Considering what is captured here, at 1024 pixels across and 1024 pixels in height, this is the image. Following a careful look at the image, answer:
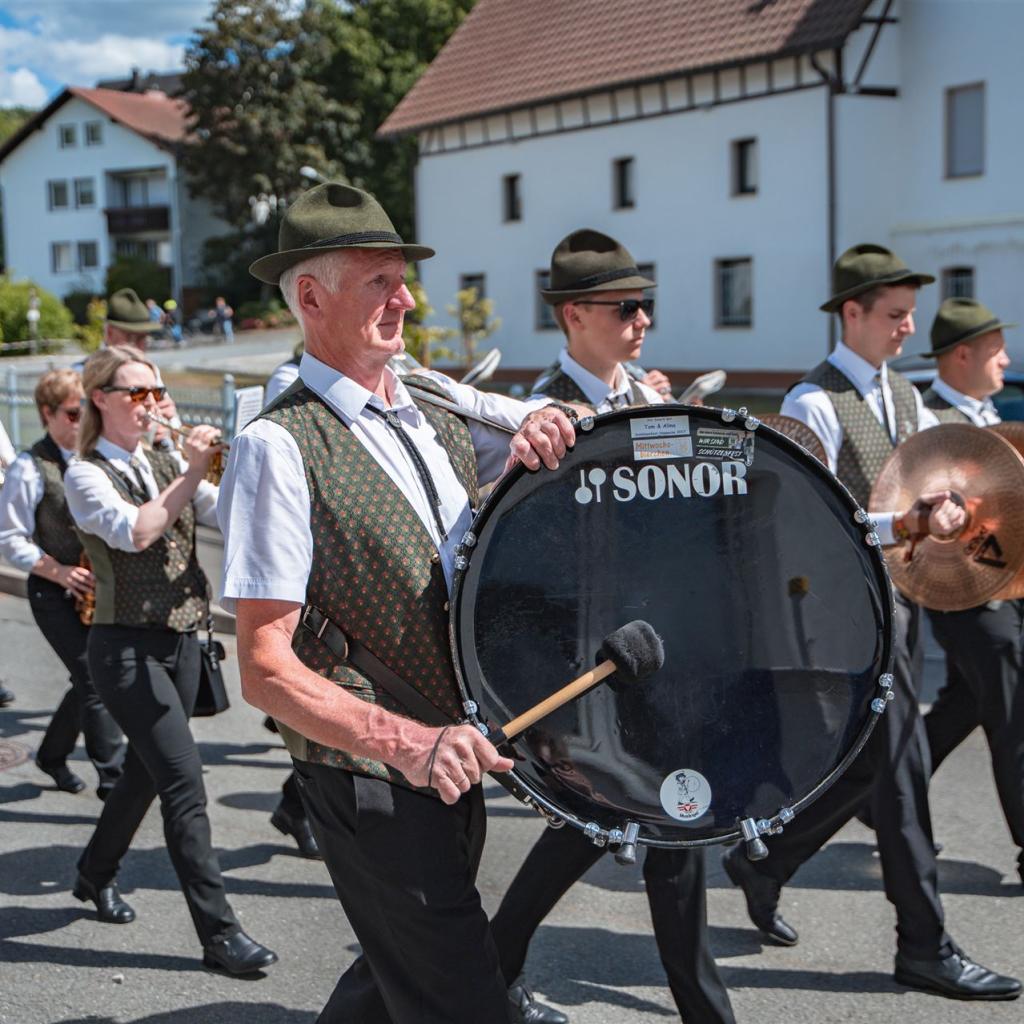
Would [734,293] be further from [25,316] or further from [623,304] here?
[25,316]

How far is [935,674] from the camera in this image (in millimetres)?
8734

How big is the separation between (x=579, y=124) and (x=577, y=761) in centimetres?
3352

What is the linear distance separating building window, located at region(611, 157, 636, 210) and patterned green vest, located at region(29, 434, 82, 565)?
93.6 feet

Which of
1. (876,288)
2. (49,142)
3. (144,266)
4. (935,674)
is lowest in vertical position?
(935,674)

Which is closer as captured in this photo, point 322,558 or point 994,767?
point 322,558

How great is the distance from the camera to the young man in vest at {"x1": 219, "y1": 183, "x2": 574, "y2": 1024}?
266 centimetres

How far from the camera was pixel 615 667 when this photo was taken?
108 inches

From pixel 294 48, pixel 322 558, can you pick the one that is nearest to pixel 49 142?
pixel 294 48

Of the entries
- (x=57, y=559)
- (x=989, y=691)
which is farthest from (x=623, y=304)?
(x=57, y=559)

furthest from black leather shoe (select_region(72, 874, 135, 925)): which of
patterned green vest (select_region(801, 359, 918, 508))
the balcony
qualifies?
the balcony

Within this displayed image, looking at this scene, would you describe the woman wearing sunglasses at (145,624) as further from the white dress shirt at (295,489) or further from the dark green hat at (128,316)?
the dark green hat at (128,316)

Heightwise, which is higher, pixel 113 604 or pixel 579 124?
pixel 579 124

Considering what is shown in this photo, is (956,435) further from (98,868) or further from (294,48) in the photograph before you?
(294,48)

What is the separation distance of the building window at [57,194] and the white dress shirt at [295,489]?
7102cm
